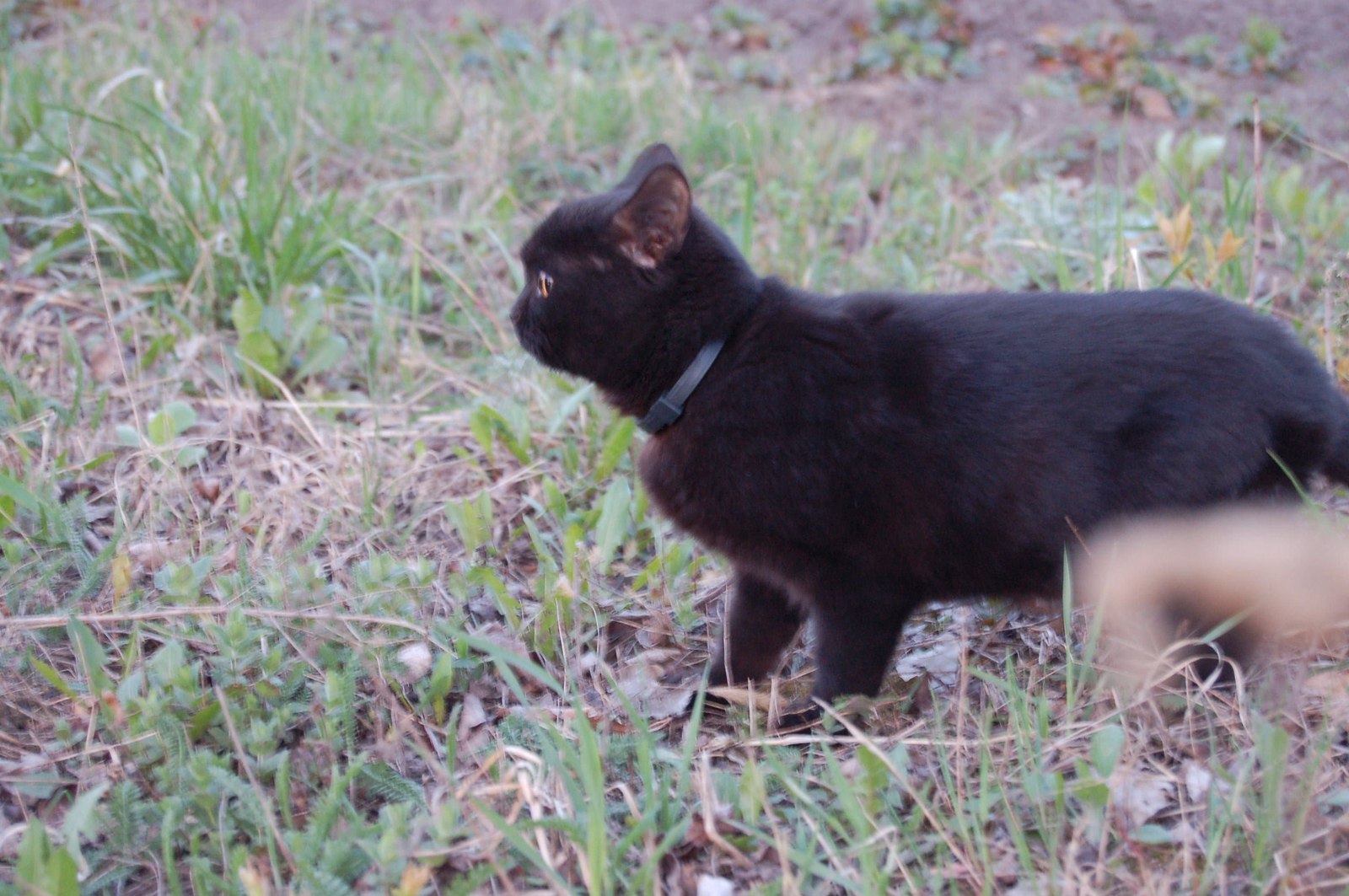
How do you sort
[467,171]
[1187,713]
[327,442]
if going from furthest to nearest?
[467,171], [327,442], [1187,713]

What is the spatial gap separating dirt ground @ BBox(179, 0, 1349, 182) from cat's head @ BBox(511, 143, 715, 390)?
3.05m

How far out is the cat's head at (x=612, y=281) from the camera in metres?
2.20

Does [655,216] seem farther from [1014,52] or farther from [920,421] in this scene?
[1014,52]

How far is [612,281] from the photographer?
2271 mm

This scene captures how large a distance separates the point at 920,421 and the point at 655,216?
659 mm

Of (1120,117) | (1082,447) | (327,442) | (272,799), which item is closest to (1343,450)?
(1082,447)

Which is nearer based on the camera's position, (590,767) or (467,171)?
(590,767)

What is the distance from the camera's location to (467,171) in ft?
13.9

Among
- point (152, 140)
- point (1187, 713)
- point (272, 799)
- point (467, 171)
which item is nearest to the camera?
point (272, 799)

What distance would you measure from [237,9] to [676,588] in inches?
200

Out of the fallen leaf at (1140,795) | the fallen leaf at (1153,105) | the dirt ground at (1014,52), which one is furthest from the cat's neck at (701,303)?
the fallen leaf at (1153,105)

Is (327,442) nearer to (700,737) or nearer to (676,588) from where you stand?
(676,588)

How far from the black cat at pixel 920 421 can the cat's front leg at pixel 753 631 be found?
0.48ft

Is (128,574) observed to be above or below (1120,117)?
below
